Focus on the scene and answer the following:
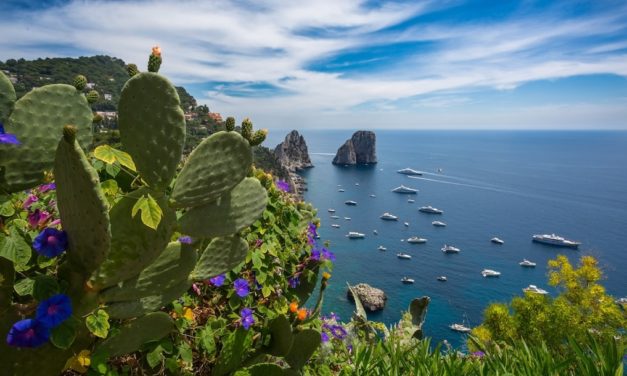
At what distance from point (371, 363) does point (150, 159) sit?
2534 mm

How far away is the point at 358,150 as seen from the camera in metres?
133

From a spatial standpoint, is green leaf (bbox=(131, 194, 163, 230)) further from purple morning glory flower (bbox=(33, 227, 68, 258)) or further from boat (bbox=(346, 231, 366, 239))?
boat (bbox=(346, 231, 366, 239))

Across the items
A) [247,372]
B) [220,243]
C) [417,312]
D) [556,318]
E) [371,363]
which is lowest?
[556,318]

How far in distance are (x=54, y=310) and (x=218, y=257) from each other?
0.83m

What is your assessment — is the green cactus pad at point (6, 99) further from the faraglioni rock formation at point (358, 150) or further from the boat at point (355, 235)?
the faraglioni rock formation at point (358, 150)

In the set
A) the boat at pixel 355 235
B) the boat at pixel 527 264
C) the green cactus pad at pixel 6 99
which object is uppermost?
the green cactus pad at pixel 6 99

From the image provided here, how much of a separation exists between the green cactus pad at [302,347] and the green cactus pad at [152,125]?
1447 mm

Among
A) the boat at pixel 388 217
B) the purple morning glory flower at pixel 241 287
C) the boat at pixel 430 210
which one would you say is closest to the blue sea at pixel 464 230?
the boat at pixel 430 210

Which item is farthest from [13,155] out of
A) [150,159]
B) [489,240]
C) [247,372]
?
[489,240]

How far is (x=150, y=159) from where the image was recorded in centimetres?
155

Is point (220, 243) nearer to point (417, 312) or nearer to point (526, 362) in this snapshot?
point (526, 362)

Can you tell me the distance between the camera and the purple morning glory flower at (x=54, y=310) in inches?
49.4

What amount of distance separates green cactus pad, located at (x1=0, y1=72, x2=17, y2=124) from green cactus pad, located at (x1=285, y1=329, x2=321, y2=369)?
1.94 meters

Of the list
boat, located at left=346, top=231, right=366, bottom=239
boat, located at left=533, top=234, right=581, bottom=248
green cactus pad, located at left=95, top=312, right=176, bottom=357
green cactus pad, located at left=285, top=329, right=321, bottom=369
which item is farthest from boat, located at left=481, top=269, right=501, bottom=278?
green cactus pad, located at left=95, top=312, right=176, bottom=357
